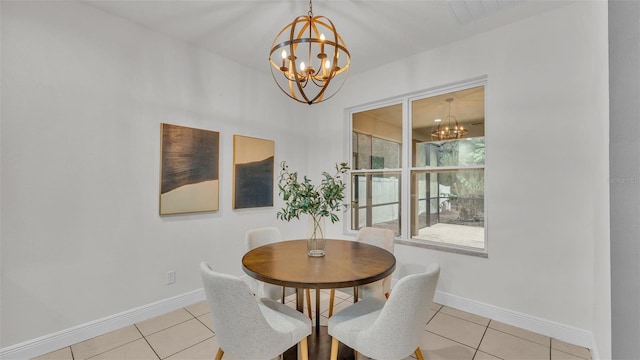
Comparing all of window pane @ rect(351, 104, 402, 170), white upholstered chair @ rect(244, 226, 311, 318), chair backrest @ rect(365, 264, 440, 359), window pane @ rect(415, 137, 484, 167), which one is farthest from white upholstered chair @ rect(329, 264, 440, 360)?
window pane @ rect(351, 104, 402, 170)

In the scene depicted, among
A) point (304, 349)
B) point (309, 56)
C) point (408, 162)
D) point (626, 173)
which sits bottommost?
point (304, 349)

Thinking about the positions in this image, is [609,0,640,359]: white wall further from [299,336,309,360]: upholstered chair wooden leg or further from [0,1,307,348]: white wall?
[0,1,307,348]: white wall

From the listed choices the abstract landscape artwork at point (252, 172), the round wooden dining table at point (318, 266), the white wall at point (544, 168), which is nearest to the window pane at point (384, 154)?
the white wall at point (544, 168)

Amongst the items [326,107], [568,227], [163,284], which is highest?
[326,107]

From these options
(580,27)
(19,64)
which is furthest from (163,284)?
(580,27)

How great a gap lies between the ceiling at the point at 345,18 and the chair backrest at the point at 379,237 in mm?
1935

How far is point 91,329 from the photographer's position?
2186 mm

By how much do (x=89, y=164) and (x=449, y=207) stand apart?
3.43m

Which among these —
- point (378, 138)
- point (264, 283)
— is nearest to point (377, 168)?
point (378, 138)

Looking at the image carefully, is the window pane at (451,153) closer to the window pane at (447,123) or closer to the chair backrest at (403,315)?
the window pane at (447,123)

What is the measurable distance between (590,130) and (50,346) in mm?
4407

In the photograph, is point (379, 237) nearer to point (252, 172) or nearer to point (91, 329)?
point (252, 172)

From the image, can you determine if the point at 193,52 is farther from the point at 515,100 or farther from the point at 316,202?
the point at 515,100

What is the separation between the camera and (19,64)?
6.31ft
